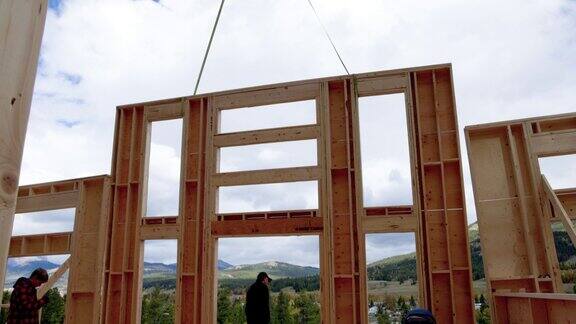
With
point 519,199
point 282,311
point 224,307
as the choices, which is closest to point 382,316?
point 282,311

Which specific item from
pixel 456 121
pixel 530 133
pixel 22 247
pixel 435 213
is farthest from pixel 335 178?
pixel 22 247

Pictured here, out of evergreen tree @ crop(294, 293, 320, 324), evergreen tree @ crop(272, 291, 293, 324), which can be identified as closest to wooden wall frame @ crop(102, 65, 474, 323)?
evergreen tree @ crop(272, 291, 293, 324)

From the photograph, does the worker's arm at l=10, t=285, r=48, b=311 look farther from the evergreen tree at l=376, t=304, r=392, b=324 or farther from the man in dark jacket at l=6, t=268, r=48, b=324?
the evergreen tree at l=376, t=304, r=392, b=324

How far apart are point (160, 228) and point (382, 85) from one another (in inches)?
285

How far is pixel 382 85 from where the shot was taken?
1189cm

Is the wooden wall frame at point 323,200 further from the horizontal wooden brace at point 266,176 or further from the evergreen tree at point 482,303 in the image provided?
the evergreen tree at point 482,303

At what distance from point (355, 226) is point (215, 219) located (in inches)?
149

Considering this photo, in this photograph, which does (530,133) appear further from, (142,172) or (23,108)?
(23,108)

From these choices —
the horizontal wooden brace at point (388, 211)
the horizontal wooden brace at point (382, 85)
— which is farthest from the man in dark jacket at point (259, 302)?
the horizontal wooden brace at point (382, 85)

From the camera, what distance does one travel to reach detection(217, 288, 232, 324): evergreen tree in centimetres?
3800

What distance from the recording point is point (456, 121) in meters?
11.1

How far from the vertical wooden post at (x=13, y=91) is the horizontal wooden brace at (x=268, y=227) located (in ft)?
34.4

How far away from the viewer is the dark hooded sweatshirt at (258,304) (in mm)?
8711

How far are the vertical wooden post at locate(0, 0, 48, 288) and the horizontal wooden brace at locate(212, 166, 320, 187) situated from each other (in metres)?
10.7
